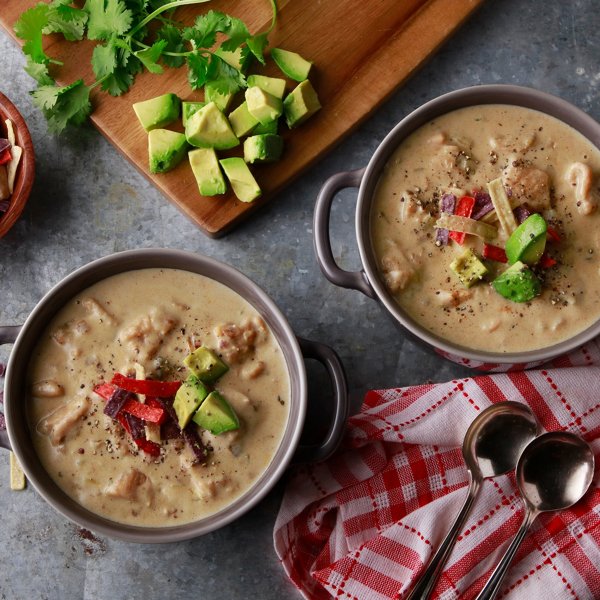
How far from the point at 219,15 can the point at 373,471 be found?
1.77 m

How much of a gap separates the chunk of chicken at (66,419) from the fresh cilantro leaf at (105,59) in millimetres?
1255

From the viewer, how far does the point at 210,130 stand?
337 cm

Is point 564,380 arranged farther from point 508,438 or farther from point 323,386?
point 323,386

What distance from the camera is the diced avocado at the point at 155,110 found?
342cm

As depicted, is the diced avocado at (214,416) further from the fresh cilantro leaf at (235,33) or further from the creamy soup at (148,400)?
the fresh cilantro leaf at (235,33)

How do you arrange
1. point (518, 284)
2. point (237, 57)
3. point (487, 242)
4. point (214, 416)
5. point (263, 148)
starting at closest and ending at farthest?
point (214, 416)
point (518, 284)
point (487, 242)
point (263, 148)
point (237, 57)

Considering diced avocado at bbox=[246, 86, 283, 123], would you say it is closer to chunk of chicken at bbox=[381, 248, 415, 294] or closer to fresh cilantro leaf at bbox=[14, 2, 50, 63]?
chunk of chicken at bbox=[381, 248, 415, 294]

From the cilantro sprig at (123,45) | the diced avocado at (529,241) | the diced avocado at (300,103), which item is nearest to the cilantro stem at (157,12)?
the cilantro sprig at (123,45)

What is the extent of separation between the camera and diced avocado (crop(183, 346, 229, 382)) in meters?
2.93

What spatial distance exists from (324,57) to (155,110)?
2.25 ft

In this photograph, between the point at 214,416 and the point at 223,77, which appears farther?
the point at 223,77

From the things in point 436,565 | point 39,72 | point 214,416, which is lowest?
point 436,565

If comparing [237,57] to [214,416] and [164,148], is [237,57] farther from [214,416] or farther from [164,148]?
[214,416]

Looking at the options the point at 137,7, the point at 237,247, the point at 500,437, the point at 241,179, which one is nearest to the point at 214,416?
the point at 237,247
